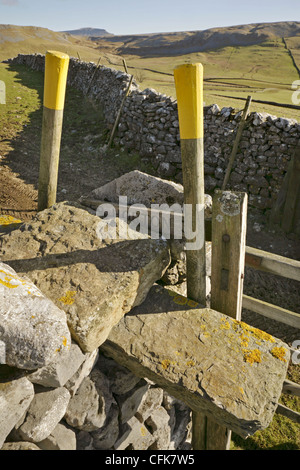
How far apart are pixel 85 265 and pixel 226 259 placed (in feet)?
4.33

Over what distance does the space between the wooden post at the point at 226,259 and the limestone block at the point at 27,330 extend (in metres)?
1.52

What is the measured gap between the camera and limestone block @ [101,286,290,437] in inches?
92.0

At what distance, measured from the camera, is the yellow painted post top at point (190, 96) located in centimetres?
253

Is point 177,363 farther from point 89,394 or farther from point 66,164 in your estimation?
point 66,164

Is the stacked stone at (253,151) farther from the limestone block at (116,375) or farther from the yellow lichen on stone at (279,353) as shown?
the limestone block at (116,375)

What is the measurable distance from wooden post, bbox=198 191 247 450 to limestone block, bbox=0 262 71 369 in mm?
1517

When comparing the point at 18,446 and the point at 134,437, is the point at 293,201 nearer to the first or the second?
the point at 134,437

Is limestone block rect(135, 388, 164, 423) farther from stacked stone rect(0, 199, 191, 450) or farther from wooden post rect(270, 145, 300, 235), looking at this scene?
wooden post rect(270, 145, 300, 235)

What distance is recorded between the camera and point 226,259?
2.95 m

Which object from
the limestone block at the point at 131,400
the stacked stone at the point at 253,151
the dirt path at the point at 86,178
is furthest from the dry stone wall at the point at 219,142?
the limestone block at the point at 131,400

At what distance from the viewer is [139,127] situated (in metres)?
11.5


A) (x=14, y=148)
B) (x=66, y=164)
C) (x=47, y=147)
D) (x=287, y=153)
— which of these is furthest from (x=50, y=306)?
(x=14, y=148)

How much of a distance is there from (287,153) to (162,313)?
734 cm

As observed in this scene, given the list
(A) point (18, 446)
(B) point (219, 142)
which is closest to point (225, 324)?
(A) point (18, 446)
